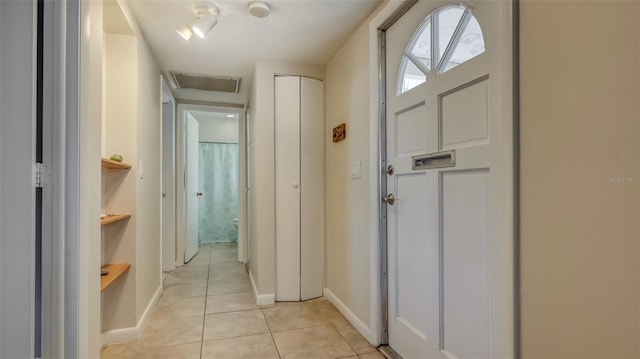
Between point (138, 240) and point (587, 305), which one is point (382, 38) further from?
point (138, 240)

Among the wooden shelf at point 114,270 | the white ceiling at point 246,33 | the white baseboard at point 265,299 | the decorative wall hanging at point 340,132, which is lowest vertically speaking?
the white baseboard at point 265,299

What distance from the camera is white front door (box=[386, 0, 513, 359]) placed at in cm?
112

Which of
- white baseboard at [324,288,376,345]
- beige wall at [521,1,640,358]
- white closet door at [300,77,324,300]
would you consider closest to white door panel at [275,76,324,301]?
white closet door at [300,77,324,300]

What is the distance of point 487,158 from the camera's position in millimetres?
1203

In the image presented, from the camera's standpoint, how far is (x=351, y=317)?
2322mm

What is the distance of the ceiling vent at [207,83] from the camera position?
330cm

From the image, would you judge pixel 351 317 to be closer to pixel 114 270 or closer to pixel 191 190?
pixel 114 270

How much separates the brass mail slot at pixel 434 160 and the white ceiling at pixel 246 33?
1034mm

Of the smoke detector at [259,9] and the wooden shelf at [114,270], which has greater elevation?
the smoke detector at [259,9]

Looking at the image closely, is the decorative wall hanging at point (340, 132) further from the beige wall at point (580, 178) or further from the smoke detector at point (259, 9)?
the beige wall at point (580, 178)

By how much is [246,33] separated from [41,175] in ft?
5.43

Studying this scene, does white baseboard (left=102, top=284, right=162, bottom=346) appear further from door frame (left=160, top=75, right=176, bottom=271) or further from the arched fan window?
the arched fan window

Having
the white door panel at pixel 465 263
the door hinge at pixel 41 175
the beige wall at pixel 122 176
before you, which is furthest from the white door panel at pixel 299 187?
the door hinge at pixel 41 175

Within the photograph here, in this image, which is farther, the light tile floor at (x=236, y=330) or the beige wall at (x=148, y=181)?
the beige wall at (x=148, y=181)
